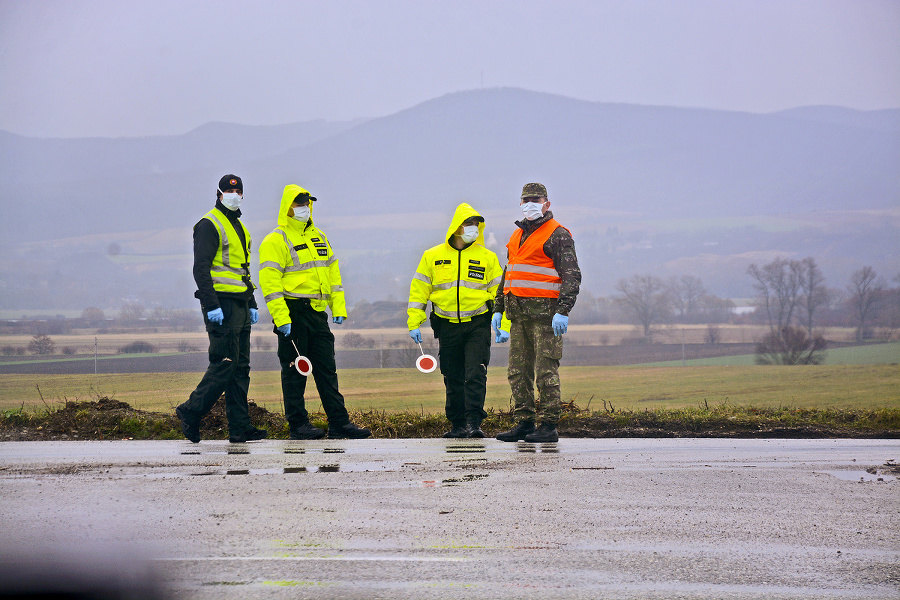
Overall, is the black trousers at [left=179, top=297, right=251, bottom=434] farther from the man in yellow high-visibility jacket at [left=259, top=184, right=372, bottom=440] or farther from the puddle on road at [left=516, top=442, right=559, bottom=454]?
the puddle on road at [left=516, top=442, right=559, bottom=454]

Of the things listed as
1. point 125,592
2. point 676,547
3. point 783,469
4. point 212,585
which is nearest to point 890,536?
point 676,547

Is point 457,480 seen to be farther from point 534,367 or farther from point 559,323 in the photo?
point 534,367

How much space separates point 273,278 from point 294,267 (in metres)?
0.29

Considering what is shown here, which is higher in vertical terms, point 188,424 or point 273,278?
point 273,278

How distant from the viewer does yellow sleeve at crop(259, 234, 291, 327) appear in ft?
29.8

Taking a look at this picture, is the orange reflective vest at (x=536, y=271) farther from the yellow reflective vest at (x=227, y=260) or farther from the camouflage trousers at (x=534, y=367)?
the yellow reflective vest at (x=227, y=260)

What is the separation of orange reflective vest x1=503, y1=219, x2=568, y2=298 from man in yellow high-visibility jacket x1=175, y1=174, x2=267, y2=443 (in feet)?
9.19

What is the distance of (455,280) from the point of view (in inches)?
373

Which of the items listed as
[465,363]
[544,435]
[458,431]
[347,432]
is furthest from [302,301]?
[544,435]

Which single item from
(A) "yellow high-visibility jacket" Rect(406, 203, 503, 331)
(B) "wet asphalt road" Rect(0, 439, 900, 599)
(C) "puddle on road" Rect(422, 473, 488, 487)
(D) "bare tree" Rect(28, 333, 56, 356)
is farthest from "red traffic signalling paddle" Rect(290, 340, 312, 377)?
(D) "bare tree" Rect(28, 333, 56, 356)

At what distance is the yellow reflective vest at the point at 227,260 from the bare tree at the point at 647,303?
101 metres

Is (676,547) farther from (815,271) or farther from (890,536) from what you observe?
(815,271)

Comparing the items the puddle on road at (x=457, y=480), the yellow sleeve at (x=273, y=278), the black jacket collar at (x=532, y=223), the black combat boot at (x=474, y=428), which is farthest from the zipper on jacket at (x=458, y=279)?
the puddle on road at (x=457, y=480)

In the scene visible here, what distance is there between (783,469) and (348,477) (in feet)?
11.3
